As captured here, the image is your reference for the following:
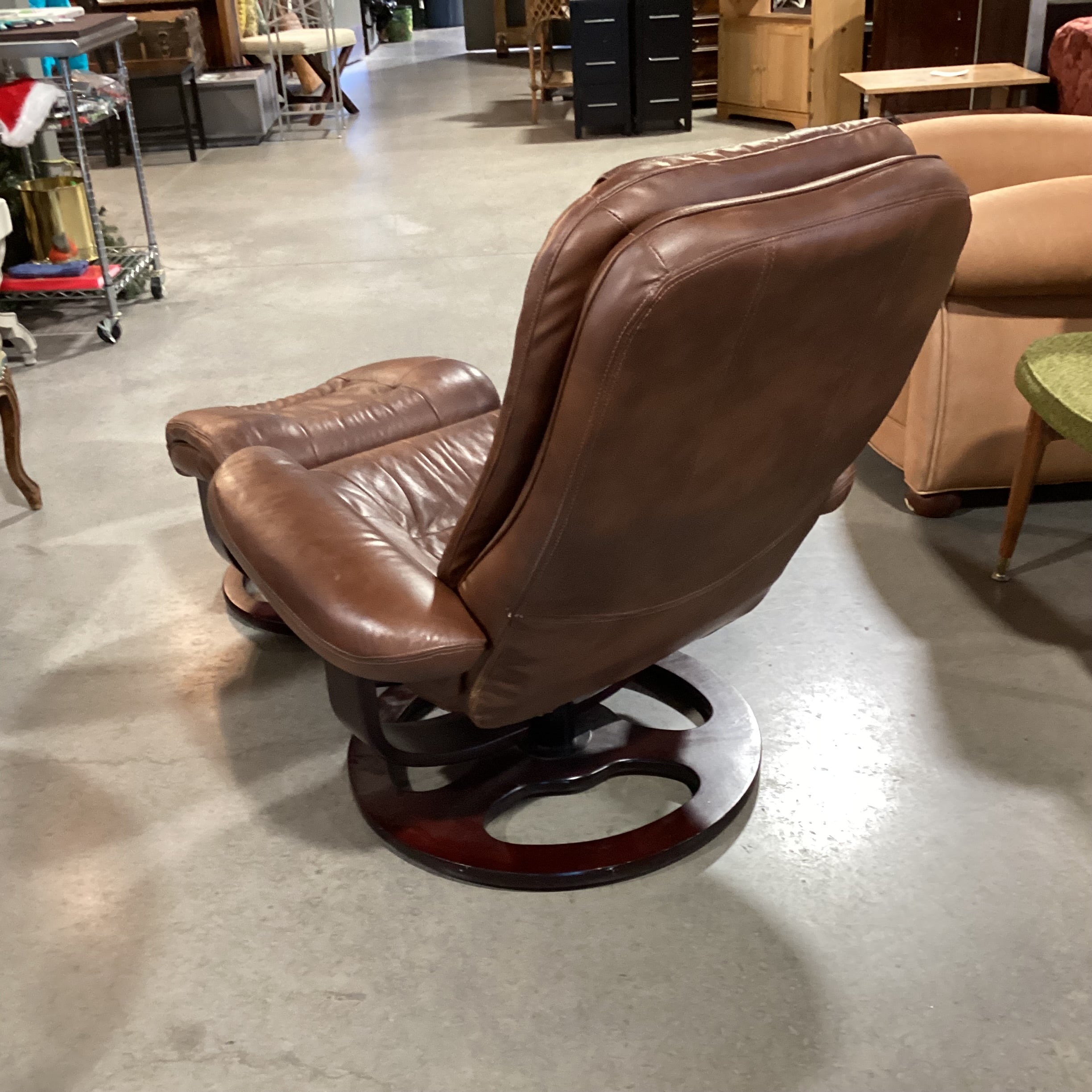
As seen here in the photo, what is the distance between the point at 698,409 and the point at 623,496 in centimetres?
12

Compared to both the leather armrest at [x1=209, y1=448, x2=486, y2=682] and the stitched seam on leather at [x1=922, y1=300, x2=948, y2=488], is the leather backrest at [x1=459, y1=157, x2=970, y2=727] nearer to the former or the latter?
the leather armrest at [x1=209, y1=448, x2=486, y2=682]

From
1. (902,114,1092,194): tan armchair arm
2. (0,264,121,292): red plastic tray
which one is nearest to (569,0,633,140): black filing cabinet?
(0,264,121,292): red plastic tray

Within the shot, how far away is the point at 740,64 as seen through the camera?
7.64m

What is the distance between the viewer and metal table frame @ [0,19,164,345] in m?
3.77

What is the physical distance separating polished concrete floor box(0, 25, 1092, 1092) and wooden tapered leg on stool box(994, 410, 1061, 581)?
0.25 ft

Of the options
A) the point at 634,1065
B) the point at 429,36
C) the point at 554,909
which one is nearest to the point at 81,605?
the point at 554,909

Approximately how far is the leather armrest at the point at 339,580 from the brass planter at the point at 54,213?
294 centimetres

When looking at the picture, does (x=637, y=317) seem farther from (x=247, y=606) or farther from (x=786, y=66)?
(x=786, y=66)

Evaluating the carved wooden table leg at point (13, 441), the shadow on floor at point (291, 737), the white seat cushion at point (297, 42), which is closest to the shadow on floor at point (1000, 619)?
the shadow on floor at point (291, 737)

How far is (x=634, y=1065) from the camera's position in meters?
1.47

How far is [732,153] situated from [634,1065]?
42.3 inches

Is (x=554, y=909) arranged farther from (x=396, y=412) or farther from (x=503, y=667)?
(x=396, y=412)

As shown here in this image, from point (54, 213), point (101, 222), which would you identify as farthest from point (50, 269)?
point (101, 222)

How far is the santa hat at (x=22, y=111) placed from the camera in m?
3.83
